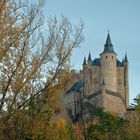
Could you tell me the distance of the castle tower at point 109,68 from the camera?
7775cm

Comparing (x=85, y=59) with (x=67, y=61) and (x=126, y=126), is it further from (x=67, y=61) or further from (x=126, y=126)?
(x=67, y=61)

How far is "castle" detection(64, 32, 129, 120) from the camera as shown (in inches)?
2864

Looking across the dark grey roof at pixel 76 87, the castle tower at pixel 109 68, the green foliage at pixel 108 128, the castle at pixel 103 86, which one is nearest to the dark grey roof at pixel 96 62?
the castle at pixel 103 86

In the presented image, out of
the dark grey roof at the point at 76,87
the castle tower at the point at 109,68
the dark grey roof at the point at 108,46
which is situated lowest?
the dark grey roof at the point at 76,87

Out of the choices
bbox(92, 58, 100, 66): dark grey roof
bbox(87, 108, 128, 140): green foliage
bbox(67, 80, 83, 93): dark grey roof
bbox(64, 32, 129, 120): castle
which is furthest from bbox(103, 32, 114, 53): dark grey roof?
bbox(87, 108, 128, 140): green foliage

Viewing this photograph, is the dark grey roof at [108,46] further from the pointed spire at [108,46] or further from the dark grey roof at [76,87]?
the dark grey roof at [76,87]

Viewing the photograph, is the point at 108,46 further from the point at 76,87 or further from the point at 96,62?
the point at 76,87

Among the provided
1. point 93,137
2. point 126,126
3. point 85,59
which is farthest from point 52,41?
point 85,59

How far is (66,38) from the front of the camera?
13906 millimetres

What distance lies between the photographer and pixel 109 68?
7919 centimetres

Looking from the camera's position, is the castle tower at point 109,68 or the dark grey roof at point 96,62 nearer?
the castle tower at point 109,68

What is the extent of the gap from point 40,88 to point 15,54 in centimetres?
117

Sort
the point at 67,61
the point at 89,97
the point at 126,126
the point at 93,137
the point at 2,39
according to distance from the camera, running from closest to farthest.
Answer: the point at 2,39
the point at 67,61
the point at 93,137
the point at 126,126
the point at 89,97

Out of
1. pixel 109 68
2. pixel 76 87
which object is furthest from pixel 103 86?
pixel 76 87
